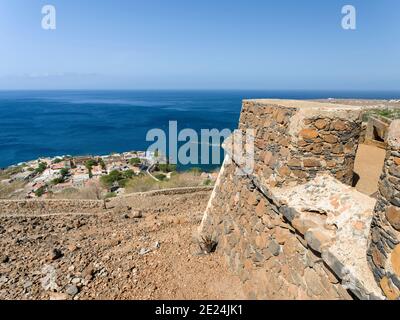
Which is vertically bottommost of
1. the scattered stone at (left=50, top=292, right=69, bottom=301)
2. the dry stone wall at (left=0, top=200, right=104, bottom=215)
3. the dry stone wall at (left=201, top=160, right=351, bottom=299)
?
the dry stone wall at (left=0, top=200, right=104, bottom=215)

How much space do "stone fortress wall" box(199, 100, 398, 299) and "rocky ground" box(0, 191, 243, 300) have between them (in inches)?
27.9

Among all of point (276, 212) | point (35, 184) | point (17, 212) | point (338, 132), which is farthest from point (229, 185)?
point (35, 184)

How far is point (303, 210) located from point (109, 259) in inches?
146

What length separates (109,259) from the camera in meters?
5.21

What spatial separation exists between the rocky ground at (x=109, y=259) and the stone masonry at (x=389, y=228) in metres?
2.36

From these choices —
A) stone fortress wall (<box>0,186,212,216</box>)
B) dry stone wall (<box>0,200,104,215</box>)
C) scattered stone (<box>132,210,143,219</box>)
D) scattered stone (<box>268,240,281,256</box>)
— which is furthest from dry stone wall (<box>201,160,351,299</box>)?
dry stone wall (<box>0,200,104,215</box>)

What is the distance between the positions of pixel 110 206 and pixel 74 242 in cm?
286

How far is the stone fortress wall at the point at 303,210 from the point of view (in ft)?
8.36

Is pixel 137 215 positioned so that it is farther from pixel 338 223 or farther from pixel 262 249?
pixel 338 223

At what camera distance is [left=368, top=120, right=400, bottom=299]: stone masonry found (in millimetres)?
2006

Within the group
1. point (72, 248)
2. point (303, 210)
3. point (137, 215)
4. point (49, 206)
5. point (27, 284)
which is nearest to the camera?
point (303, 210)

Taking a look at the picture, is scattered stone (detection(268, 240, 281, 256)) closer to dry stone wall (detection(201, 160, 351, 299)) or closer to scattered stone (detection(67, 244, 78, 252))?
dry stone wall (detection(201, 160, 351, 299))

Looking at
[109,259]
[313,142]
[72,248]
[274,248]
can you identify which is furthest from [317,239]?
[72,248]

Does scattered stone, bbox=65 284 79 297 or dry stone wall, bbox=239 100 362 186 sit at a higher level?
dry stone wall, bbox=239 100 362 186
